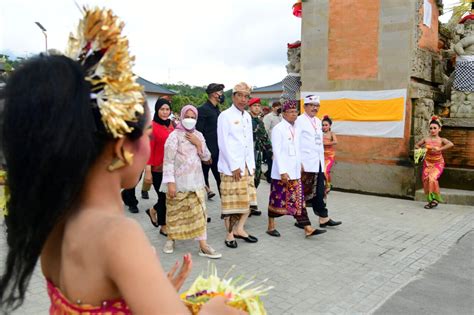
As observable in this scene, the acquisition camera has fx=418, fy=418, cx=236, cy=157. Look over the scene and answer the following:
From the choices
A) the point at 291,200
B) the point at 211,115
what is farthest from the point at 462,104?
the point at 211,115

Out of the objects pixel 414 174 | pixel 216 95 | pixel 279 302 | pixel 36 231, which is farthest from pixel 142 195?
pixel 36 231

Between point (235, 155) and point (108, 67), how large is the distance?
3981mm

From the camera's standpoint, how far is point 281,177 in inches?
216

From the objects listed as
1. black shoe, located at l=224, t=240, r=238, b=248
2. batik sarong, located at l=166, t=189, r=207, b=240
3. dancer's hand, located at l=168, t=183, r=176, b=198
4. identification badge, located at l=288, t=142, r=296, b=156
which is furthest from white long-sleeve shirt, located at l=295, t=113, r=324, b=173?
dancer's hand, located at l=168, t=183, r=176, b=198

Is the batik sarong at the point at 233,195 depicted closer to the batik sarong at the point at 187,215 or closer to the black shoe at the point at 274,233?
the batik sarong at the point at 187,215

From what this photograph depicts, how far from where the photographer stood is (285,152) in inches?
214

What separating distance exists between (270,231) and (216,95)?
220 centimetres

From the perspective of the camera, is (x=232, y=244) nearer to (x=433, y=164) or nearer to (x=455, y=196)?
(x=433, y=164)

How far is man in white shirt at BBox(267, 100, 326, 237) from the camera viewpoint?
17.9 feet

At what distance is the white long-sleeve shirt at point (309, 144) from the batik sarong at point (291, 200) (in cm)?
48

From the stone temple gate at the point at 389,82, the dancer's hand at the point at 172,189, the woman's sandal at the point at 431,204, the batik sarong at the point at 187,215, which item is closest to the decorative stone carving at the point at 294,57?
the stone temple gate at the point at 389,82

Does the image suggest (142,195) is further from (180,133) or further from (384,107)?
(384,107)

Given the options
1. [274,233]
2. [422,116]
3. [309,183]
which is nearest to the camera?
[274,233]

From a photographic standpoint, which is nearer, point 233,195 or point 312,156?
point 233,195
